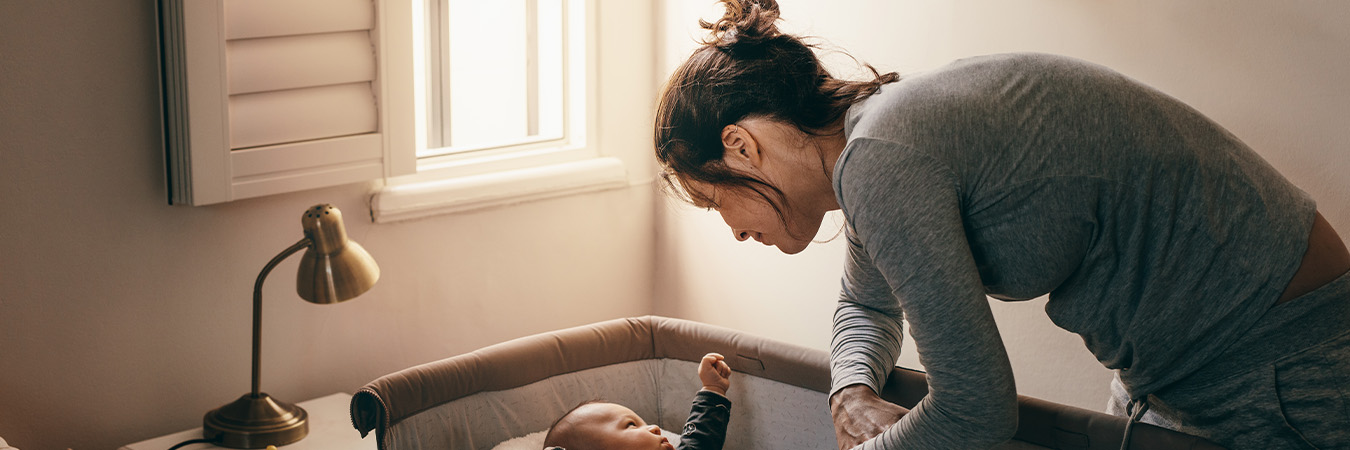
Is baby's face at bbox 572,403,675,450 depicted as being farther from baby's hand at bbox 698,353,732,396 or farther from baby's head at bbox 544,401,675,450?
baby's hand at bbox 698,353,732,396

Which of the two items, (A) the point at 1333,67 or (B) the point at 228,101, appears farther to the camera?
(B) the point at 228,101

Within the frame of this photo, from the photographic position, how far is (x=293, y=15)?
5.61 feet

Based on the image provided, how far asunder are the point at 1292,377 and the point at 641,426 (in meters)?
0.88

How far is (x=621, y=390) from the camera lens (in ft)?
5.75

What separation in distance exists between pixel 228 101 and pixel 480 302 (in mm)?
707

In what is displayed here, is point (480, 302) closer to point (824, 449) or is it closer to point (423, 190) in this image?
point (423, 190)

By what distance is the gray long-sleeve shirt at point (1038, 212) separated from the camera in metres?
0.89

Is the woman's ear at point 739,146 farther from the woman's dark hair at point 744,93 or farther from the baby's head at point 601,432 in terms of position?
the baby's head at point 601,432

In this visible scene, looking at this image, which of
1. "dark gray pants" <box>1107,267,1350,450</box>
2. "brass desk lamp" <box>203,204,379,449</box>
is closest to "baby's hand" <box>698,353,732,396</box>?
"brass desk lamp" <box>203,204,379,449</box>

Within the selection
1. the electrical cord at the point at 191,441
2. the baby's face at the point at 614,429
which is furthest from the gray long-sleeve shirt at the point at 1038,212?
the electrical cord at the point at 191,441

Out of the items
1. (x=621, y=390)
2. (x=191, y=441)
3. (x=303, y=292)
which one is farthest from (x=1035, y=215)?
(x=191, y=441)

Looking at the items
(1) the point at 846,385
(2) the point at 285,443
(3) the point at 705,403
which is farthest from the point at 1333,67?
(2) the point at 285,443

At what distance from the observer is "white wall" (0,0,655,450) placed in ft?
5.14

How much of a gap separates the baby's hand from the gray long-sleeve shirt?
64 centimetres
